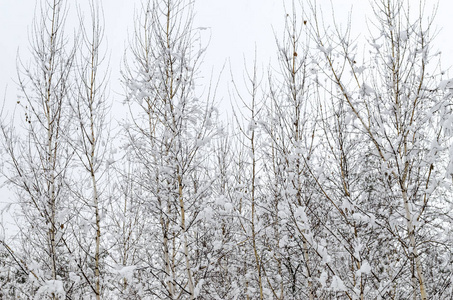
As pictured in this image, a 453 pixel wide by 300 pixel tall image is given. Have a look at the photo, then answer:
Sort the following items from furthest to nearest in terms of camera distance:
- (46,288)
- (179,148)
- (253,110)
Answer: (253,110) < (179,148) < (46,288)

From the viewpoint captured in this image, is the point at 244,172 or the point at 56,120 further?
the point at 244,172

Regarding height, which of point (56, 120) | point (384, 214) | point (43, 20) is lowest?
point (384, 214)

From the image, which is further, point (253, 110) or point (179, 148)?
point (253, 110)

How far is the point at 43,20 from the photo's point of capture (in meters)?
6.50

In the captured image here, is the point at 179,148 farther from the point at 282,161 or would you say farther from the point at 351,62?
the point at 351,62

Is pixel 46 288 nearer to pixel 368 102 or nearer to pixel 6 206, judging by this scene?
pixel 6 206

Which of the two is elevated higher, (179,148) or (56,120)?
(56,120)

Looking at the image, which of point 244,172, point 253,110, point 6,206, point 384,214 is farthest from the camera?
point 244,172

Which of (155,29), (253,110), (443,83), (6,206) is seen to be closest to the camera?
(443,83)

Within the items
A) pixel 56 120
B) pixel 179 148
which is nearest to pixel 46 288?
pixel 179 148

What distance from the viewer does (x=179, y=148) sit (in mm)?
4707

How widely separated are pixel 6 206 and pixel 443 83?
575cm

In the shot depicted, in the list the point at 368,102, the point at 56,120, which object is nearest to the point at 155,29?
the point at 56,120

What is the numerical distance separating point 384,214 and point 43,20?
6.82 metres
